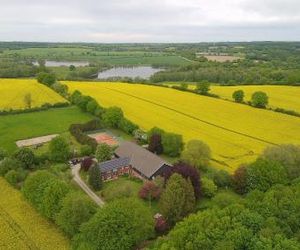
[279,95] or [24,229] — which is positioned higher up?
[24,229]

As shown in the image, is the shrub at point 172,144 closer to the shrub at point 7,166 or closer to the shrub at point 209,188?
the shrub at point 209,188

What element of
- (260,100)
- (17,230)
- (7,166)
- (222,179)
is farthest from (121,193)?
(260,100)

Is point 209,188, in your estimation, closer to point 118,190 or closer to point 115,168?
point 118,190

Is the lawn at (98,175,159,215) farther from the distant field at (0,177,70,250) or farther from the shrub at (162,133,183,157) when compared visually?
the shrub at (162,133,183,157)

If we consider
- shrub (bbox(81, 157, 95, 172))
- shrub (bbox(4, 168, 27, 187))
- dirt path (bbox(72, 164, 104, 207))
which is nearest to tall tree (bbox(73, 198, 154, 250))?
dirt path (bbox(72, 164, 104, 207))

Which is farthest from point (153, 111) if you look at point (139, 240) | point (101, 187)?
point (139, 240)

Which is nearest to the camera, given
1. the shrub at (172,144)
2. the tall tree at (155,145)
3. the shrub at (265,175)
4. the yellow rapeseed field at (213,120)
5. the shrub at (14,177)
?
the shrub at (265,175)

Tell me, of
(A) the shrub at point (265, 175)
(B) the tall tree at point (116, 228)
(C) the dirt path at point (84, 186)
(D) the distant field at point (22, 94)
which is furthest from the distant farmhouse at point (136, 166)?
(D) the distant field at point (22, 94)
